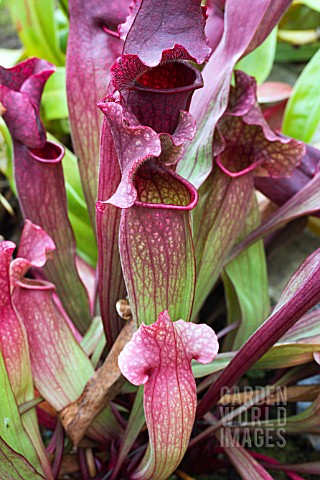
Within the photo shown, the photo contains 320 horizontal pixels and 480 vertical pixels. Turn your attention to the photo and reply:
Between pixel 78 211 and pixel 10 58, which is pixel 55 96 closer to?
pixel 10 58

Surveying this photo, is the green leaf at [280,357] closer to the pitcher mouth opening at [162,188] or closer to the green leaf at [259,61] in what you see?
the pitcher mouth opening at [162,188]

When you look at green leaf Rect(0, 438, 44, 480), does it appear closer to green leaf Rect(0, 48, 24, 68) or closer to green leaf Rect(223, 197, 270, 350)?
green leaf Rect(223, 197, 270, 350)

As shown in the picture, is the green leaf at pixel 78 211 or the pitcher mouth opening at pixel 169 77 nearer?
the pitcher mouth opening at pixel 169 77

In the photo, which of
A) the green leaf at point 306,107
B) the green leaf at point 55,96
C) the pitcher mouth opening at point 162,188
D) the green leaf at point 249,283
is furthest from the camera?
the green leaf at point 55,96

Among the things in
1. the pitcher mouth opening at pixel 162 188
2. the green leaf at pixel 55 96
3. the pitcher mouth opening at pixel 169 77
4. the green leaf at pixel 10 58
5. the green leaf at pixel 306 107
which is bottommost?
the green leaf at pixel 55 96

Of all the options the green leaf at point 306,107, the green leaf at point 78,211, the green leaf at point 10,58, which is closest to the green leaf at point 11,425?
the green leaf at point 78,211

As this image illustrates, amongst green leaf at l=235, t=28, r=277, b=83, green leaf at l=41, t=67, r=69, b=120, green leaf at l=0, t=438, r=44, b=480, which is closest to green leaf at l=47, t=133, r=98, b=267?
green leaf at l=41, t=67, r=69, b=120

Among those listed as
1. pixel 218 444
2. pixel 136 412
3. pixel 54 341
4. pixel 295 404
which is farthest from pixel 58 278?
pixel 295 404

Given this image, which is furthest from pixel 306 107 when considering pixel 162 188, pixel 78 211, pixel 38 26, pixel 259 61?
pixel 38 26
